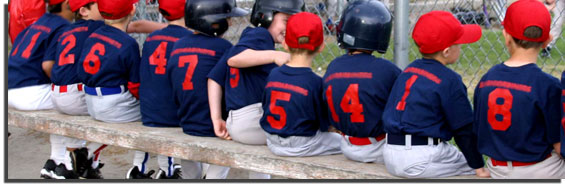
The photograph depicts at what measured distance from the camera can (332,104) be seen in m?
3.97

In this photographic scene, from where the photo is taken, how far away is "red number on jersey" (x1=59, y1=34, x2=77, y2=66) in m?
5.27

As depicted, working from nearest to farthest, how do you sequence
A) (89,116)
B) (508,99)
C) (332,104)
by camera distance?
(508,99), (332,104), (89,116)

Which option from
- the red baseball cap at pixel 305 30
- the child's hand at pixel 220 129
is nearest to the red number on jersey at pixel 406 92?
the red baseball cap at pixel 305 30

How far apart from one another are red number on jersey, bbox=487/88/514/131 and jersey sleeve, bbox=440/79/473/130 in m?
0.13

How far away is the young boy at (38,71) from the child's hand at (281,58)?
1984 mm

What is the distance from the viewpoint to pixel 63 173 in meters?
5.48

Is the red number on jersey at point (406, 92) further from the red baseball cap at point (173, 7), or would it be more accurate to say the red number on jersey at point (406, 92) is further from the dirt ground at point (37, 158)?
the dirt ground at point (37, 158)

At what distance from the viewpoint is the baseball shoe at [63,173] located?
5466 millimetres

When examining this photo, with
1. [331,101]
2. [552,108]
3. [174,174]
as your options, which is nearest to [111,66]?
[174,174]

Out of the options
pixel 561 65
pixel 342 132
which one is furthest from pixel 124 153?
pixel 561 65

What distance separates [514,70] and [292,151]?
1239 millimetres

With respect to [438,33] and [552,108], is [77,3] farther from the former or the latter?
[552,108]

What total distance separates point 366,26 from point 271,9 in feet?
2.32

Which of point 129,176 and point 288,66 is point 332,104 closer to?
point 288,66
